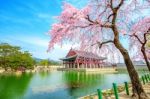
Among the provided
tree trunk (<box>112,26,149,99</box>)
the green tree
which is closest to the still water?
tree trunk (<box>112,26,149,99</box>)

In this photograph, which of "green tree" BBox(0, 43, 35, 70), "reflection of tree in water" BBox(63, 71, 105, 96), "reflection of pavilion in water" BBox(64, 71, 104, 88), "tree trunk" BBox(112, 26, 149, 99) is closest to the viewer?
"tree trunk" BBox(112, 26, 149, 99)

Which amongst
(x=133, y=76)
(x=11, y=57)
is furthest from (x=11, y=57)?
(x=133, y=76)

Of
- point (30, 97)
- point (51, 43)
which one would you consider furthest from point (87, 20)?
point (30, 97)

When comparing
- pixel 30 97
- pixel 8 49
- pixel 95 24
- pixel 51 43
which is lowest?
pixel 30 97

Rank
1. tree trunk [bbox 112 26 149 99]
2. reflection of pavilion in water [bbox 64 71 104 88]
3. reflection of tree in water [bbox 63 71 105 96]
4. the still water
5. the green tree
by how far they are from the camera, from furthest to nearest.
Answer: the green tree < reflection of pavilion in water [bbox 64 71 104 88] < reflection of tree in water [bbox 63 71 105 96] < the still water < tree trunk [bbox 112 26 149 99]

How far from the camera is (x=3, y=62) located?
181 feet

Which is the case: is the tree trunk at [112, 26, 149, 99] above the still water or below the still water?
above

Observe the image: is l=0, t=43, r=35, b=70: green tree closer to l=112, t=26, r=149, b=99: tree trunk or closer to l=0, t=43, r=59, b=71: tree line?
l=0, t=43, r=59, b=71: tree line

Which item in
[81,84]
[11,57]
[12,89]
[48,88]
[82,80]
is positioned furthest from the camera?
[11,57]

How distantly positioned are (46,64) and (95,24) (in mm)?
89889

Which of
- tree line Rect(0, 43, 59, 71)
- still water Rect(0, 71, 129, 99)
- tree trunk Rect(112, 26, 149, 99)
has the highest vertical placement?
tree line Rect(0, 43, 59, 71)

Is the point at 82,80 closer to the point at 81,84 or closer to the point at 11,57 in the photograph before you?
the point at 81,84

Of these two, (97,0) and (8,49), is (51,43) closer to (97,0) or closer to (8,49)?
(97,0)

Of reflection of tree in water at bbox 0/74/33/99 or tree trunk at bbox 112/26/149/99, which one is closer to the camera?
tree trunk at bbox 112/26/149/99
